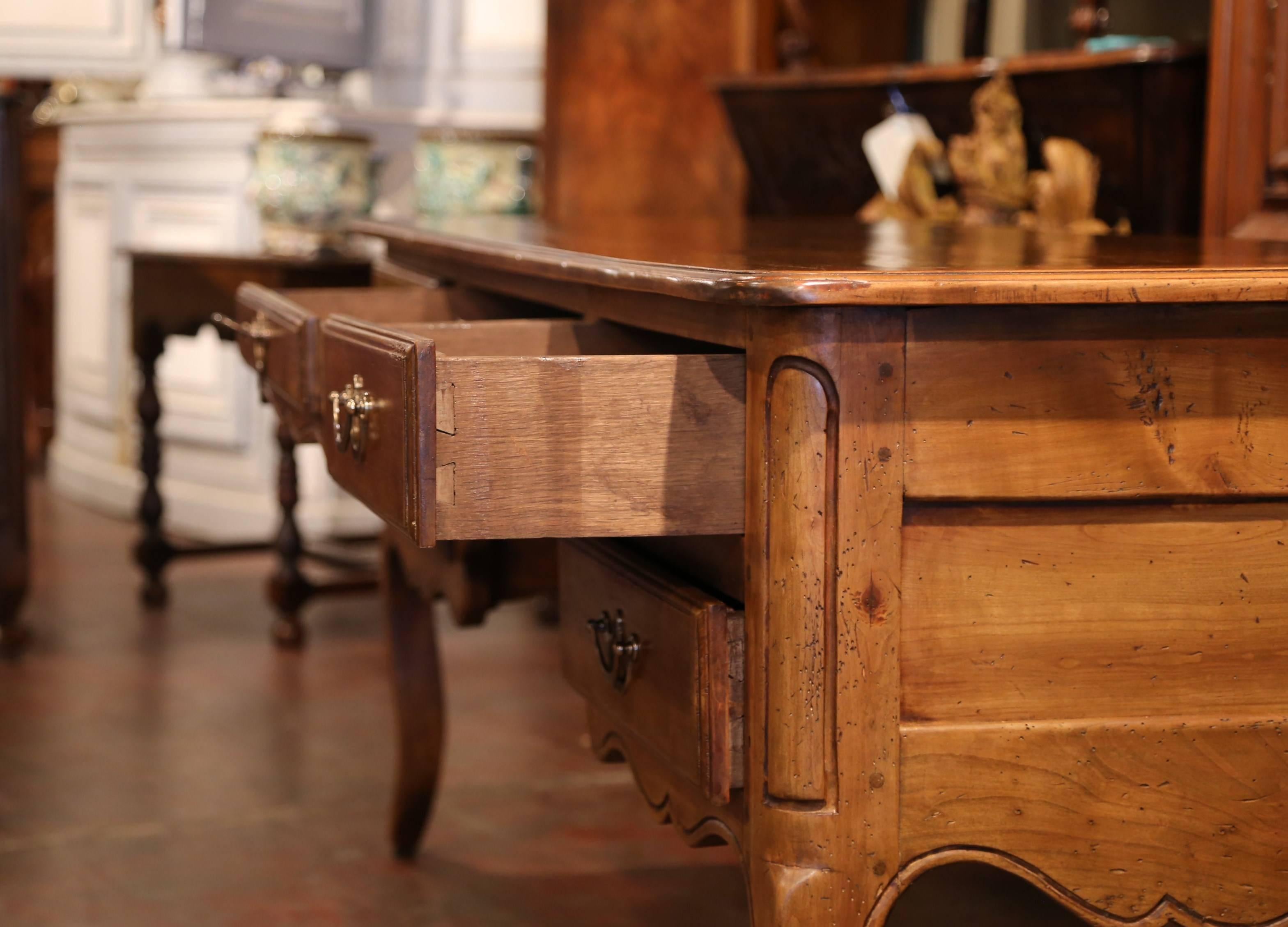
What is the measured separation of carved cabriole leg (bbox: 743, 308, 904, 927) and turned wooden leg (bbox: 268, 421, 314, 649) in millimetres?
2394

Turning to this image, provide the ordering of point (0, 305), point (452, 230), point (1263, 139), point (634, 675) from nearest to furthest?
point (634, 675) → point (452, 230) → point (1263, 139) → point (0, 305)

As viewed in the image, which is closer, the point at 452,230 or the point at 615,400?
the point at 615,400

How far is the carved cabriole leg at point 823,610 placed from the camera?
36.6 inches

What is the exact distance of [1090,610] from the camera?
3.22ft

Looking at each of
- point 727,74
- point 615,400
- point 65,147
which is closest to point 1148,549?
point 615,400

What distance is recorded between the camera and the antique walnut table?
937 mm

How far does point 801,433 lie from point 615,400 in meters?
0.12

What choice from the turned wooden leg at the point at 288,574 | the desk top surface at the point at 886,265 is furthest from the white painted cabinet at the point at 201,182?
the desk top surface at the point at 886,265

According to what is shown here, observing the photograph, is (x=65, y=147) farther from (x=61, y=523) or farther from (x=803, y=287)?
(x=803, y=287)

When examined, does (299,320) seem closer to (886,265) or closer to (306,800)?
(886,265)

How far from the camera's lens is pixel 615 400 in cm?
97

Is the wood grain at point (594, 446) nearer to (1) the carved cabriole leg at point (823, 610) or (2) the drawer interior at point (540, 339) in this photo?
(1) the carved cabriole leg at point (823, 610)

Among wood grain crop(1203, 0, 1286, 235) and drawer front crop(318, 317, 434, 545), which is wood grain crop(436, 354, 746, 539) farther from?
wood grain crop(1203, 0, 1286, 235)

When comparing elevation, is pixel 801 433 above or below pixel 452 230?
below
